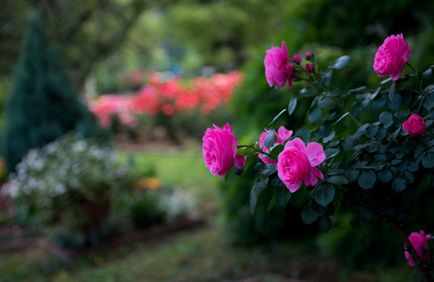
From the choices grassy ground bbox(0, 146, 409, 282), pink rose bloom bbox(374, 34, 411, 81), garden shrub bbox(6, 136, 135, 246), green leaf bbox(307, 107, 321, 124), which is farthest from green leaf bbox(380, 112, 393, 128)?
garden shrub bbox(6, 136, 135, 246)

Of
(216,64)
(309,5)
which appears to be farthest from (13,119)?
(216,64)

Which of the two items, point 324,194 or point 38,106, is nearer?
point 324,194

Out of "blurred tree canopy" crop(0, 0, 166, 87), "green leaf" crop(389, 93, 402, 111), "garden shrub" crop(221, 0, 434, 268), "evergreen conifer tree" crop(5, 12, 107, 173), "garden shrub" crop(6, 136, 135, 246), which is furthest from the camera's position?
"blurred tree canopy" crop(0, 0, 166, 87)

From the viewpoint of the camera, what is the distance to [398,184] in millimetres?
1346

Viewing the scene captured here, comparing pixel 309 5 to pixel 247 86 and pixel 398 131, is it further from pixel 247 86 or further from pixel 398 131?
pixel 398 131

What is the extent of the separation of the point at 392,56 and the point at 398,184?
0.36 m

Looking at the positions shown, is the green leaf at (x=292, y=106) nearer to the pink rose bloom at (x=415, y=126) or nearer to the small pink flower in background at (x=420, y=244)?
the pink rose bloom at (x=415, y=126)

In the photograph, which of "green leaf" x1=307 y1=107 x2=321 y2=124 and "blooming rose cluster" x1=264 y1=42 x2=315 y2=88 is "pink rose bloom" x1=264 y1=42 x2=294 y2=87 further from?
"green leaf" x1=307 y1=107 x2=321 y2=124

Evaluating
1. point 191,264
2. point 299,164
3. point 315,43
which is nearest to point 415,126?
point 299,164

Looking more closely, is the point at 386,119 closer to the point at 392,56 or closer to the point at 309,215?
the point at 392,56

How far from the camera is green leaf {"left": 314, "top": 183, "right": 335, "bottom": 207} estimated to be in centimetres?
129

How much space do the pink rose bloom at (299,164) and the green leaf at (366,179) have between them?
11cm

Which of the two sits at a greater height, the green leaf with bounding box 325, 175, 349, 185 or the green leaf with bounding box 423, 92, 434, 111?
the green leaf with bounding box 423, 92, 434, 111

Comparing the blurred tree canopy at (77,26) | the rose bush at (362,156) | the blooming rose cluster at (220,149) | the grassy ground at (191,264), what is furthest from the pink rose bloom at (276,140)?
the blurred tree canopy at (77,26)
